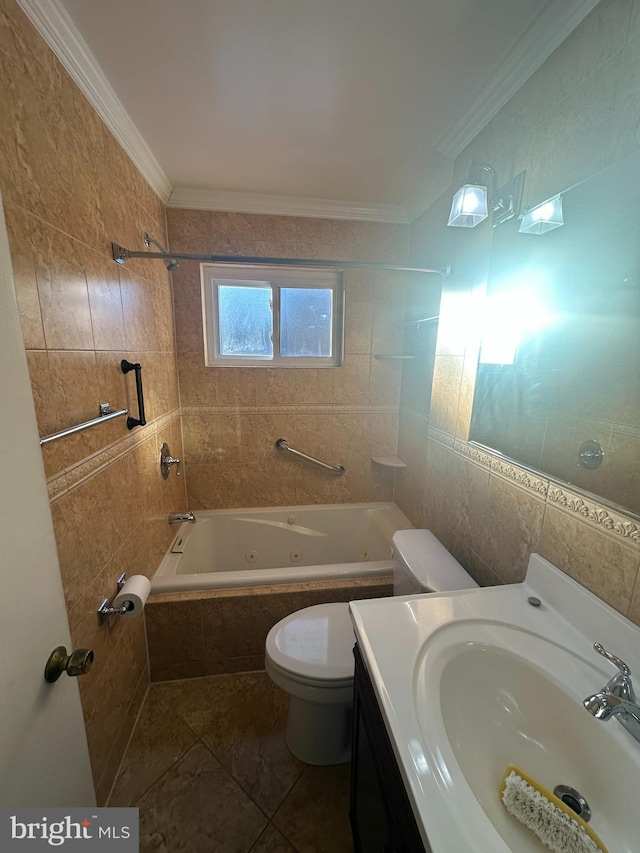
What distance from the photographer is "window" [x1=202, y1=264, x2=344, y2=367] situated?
2180mm

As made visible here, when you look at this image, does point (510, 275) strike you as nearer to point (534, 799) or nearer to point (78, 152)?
point (534, 799)

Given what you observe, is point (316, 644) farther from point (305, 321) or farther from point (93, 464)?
point (305, 321)

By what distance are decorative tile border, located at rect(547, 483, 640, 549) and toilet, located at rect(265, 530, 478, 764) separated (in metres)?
0.46

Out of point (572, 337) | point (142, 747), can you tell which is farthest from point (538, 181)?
point (142, 747)

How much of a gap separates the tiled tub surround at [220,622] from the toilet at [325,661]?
9.3 inches

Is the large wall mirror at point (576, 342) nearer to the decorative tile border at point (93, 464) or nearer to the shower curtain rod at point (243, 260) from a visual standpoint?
the shower curtain rod at point (243, 260)

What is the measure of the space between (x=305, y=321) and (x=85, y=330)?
56.8 inches

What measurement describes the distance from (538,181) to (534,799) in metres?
1.55

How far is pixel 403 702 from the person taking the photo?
2.03 ft

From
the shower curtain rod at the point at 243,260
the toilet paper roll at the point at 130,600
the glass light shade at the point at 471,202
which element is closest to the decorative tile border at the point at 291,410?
the shower curtain rod at the point at 243,260

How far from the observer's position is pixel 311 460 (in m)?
2.33

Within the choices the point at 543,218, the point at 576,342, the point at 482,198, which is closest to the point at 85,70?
the point at 482,198

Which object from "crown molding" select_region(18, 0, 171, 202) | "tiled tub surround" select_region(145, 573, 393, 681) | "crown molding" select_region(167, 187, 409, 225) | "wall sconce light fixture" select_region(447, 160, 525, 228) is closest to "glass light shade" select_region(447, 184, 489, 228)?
"wall sconce light fixture" select_region(447, 160, 525, 228)

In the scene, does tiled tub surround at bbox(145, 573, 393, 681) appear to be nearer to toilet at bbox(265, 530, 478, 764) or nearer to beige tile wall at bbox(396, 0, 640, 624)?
toilet at bbox(265, 530, 478, 764)
